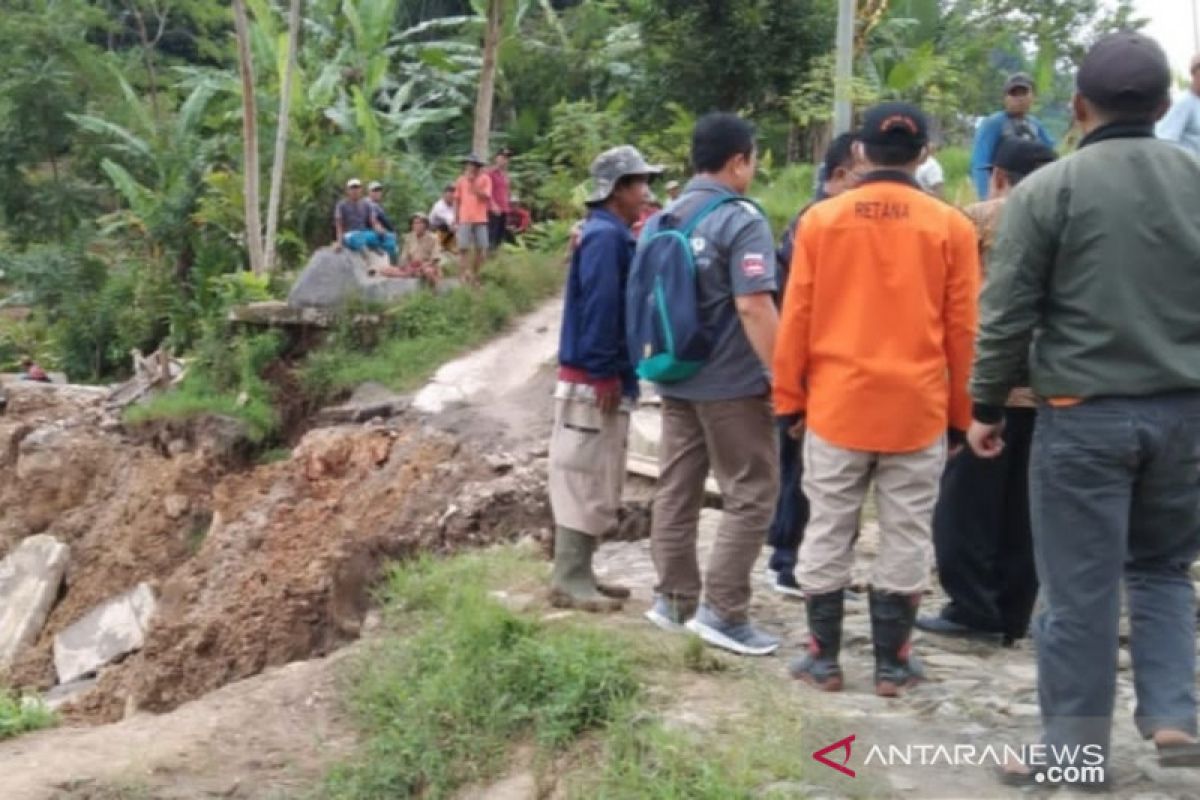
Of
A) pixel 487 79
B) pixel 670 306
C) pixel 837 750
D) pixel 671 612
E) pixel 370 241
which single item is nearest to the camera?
pixel 837 750

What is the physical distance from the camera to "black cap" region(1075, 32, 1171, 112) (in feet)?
13.1

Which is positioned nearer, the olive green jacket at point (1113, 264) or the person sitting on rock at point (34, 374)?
the olive green jacket at point (1113, 264)

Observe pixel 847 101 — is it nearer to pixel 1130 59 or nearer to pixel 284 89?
pixel 1130 59

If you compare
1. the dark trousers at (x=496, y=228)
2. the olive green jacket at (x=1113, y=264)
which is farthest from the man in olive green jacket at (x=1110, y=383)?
the dark trousers at (x=496, y=228)

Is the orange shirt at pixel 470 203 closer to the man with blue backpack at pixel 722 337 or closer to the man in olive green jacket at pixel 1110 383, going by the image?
the man with blue backpack at pixel 722 337

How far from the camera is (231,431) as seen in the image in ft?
50.2

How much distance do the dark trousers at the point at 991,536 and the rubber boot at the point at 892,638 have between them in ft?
2.12

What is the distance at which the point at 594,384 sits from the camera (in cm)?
618

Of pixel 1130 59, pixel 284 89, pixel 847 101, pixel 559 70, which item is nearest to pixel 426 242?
pixel 284 89

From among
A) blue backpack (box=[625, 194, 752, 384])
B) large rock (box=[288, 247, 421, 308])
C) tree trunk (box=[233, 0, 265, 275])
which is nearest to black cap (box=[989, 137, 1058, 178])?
blue backpack (box=[625, 194, 752, 384])

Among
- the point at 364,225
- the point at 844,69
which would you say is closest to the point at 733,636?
the point at 844,69

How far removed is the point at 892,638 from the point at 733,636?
0.72 meters

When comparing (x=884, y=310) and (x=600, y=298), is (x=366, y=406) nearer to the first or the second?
(x=600, y=298)

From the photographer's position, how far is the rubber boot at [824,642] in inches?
200
